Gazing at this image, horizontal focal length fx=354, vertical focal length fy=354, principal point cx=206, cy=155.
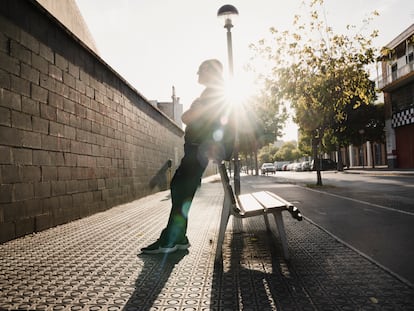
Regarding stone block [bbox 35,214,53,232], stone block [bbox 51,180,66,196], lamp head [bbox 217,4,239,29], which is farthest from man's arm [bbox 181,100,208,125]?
lamp head [bbox 217,4,239,29]

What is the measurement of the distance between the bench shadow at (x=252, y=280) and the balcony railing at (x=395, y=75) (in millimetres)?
30206

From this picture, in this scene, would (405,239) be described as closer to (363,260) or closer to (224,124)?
(363,260)

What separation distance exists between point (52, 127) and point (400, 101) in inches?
1306

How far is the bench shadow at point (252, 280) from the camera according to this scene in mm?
2209

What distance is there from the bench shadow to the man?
1.95 feet

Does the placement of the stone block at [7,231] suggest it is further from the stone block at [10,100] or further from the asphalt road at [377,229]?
the asphalt road at [377,229]

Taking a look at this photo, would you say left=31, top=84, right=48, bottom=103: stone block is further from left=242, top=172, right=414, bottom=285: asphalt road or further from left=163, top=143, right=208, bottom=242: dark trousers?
left=242, top=172, right=414, bottom=285: asphalt road

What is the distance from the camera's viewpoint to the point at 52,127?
5527 millimetres

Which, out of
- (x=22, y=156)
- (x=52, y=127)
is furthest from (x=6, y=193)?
(x=52, y=127)

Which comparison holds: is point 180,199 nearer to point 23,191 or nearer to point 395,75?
point 23,191

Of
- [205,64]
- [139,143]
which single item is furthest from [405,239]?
[139,143]

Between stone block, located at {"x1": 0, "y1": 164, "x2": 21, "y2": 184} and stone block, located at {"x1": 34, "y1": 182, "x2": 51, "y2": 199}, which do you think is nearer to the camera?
stone block, located at {"x1": 0, "y1": 164, "x2": 21, "y2": 184}

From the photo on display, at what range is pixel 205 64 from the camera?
12.1ft

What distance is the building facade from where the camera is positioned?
29.3m
